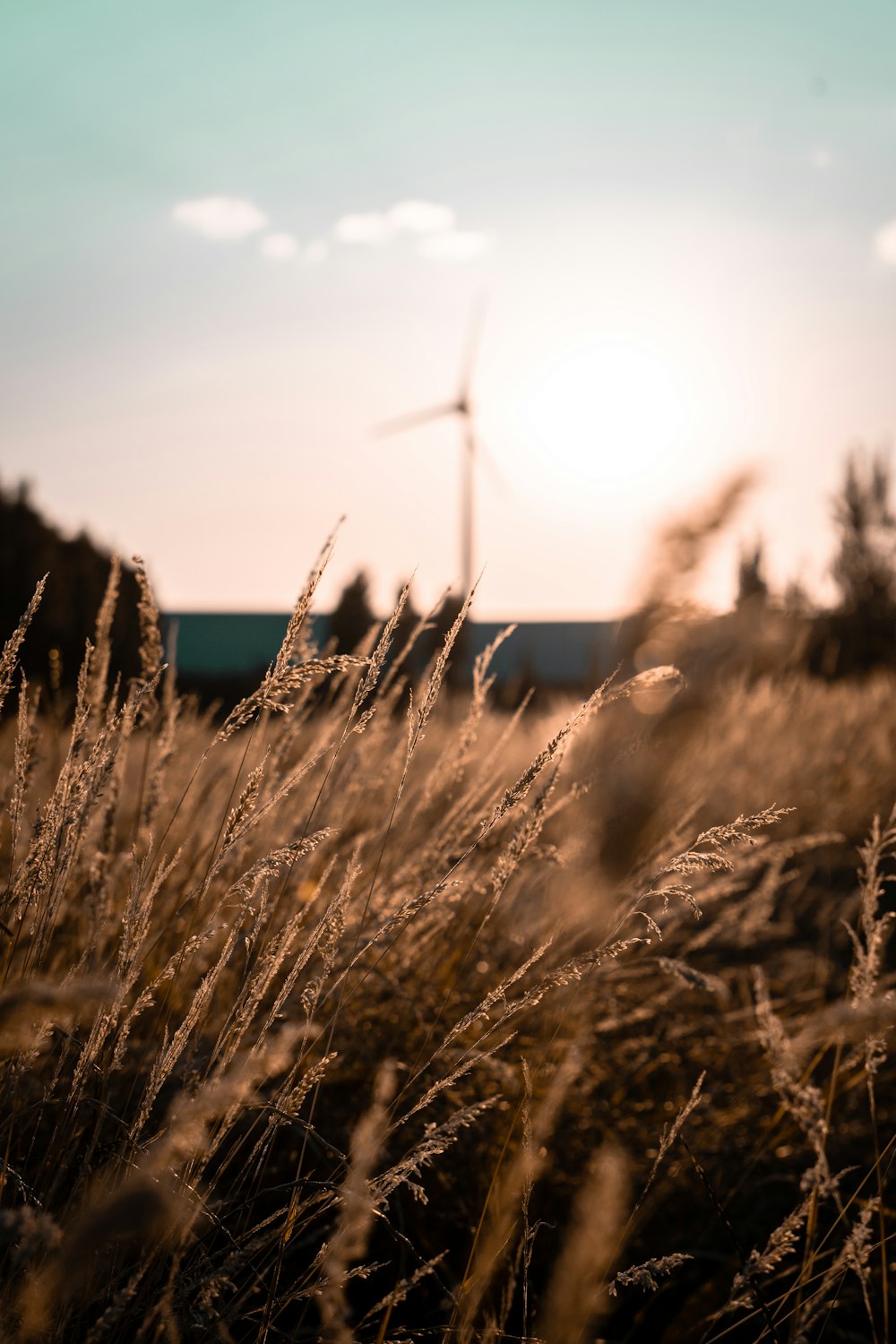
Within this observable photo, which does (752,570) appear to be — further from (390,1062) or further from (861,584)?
(390,1062)

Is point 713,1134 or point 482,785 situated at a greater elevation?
point 482,785

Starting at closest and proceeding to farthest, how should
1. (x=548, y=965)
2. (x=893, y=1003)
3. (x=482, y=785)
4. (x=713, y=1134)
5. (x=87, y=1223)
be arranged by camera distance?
(x=87, y=1223)
(x=893, y=1003)
(x=482, y=785)
(x=713, y=1134)
(x=548, y=965)

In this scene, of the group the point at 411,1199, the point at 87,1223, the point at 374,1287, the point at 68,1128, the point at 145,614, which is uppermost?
the point at 145,614

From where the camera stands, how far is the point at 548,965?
6.07ft

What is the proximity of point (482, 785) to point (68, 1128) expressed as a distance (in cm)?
81

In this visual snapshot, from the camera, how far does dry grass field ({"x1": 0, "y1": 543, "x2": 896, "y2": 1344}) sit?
855 mm

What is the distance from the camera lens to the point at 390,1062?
56.1 inches

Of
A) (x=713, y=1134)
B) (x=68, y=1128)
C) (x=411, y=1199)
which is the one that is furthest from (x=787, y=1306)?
(x=68, y=1128)

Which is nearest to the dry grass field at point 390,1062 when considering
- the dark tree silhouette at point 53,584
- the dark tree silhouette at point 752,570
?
the dark tree silhouette at point 53,584

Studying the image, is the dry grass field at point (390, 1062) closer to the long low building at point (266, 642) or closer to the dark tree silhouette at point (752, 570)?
the dark tree silhouette at point (752, 570)

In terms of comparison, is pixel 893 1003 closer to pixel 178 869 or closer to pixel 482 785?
pixel 482 785

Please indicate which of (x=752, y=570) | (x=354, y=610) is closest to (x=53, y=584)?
(x=354, y=610)


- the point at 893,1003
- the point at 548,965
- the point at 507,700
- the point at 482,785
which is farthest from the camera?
the point at 507,700

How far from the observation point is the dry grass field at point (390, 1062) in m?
0.85
